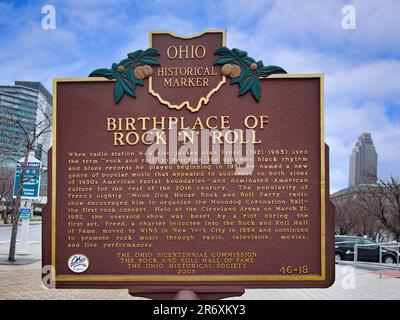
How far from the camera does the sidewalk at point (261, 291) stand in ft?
29.0

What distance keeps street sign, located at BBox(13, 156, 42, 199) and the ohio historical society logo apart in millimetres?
10679

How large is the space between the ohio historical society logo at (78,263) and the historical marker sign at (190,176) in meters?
0.01

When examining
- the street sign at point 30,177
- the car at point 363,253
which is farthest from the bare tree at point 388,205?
the street sign at point 30,177

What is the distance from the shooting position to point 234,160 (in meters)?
4.96

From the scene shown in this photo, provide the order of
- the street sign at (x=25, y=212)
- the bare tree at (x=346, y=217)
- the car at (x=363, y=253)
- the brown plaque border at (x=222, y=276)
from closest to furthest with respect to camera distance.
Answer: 1. the brown plaque border at (x=222, y=276)
2. the street sign at (x=25, y=212)
3. the car at (x=363, y=253)
4. the bare tree at (x=346, y=217)

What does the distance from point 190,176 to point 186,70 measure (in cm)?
143

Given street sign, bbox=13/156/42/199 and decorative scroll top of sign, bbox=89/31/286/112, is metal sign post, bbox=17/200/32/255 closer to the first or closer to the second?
street sign, bbox=13/156/42/199

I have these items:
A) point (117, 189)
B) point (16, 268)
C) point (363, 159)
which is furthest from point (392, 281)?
point (363, 159)

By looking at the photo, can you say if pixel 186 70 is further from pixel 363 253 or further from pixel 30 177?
pixel 363 253

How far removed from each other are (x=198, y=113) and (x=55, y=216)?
2.33m

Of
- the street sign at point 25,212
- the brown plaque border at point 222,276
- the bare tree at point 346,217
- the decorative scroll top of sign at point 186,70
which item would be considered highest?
the decorative scroll top of sign at point 186,70

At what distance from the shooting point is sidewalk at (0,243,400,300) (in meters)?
8.83

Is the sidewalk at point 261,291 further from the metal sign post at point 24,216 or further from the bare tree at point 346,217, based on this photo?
the bare tree at point 346,217

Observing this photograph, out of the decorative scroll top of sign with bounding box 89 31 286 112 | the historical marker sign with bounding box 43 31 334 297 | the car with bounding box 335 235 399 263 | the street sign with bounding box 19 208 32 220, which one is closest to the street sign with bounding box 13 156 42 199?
the street sign with bounding box 19 208 32 220
